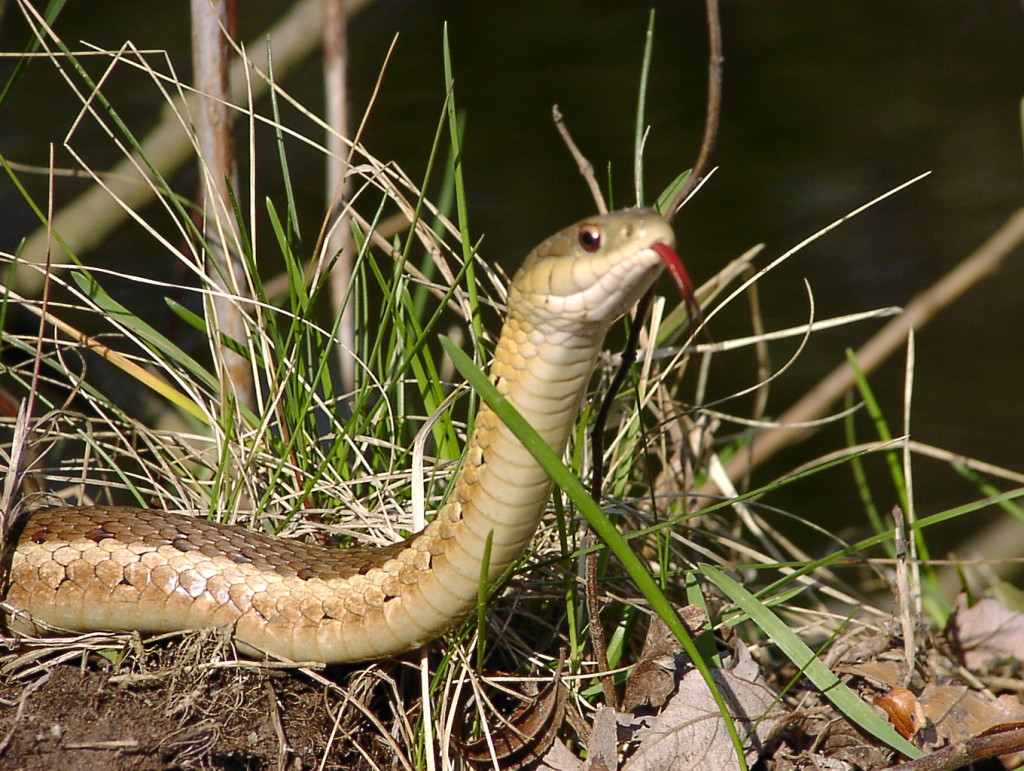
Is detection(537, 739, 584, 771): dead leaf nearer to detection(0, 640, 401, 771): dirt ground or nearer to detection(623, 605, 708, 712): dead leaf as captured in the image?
detection(623, 605, 708, 712): dead leaf

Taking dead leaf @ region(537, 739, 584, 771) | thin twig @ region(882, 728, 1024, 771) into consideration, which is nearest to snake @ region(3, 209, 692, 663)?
dead leaf @ region(537, 739, 584, 771)

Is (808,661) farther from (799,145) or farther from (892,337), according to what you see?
(799,145)

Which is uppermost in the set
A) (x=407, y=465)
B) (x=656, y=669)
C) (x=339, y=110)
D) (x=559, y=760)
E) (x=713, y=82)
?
(x=713, y=82)

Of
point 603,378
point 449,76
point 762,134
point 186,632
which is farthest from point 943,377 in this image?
point 186,632

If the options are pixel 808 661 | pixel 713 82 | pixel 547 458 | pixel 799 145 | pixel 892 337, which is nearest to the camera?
pixel 547 458

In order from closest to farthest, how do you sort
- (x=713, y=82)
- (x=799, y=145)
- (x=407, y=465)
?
(x=713, y=82) → (x=407, y=465) → (x=799, y=145)

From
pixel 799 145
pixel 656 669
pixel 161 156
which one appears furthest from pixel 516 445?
pixel 799 145

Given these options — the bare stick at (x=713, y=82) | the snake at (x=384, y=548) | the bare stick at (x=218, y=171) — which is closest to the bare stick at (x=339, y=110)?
the bare stick at (x=218, y=171)
